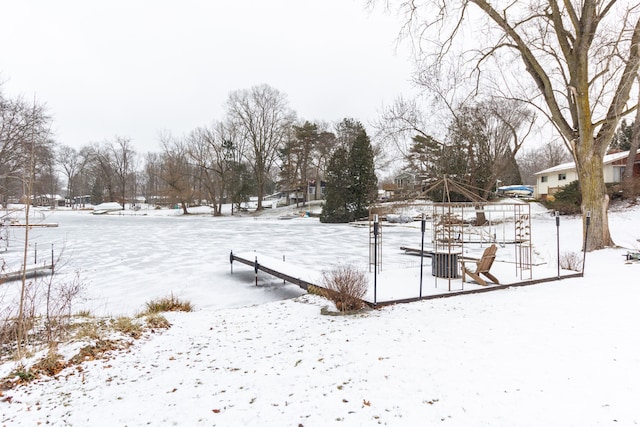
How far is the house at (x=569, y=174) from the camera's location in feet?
91.7

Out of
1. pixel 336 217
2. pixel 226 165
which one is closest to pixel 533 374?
pixel 336 217

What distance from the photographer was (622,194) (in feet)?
74.9

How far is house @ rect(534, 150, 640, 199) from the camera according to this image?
91.7 ft

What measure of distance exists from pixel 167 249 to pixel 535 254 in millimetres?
16645

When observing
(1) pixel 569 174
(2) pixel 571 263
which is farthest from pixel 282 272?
(1) pixel 569 174

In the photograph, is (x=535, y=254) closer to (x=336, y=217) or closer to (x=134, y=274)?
(x=134, y=274)

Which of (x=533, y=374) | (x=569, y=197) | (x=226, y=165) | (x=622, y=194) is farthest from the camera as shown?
(x=226, y=165)

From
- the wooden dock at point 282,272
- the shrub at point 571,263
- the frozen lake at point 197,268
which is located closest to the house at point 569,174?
the frozen lake at point 197,268

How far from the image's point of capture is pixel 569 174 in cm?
3256

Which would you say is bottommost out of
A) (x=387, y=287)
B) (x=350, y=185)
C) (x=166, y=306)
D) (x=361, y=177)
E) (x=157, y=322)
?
(x=166, y=306)

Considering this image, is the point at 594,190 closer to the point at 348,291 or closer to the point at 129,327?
the point at 348,291

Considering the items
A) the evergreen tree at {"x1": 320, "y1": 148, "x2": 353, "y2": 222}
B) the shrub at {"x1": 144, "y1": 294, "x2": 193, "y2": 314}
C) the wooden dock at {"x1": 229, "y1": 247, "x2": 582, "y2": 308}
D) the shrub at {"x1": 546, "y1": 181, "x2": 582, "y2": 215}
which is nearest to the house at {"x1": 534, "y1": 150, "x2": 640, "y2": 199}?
the shrub at {"x1": 546, "y1": 181, "x2": 582, "y2": 215}

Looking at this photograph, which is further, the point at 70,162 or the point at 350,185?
the point at 70,162

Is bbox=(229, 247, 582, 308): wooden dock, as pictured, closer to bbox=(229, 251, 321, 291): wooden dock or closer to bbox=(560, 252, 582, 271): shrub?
bbox=(229, 251, 321, 291): wooden dock
